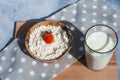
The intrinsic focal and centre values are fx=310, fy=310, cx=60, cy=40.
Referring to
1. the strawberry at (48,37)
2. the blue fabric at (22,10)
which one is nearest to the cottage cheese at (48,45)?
the strawberry at (48,37)

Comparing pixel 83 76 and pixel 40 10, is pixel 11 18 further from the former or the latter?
pixel 83 76

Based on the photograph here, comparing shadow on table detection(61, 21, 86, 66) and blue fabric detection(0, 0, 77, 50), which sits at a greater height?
blue fabric detection(0, 0, 77, 50)

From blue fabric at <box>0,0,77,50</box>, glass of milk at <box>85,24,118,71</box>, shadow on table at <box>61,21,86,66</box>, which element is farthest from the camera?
blue fabric at <box>0,0,77,50</box>

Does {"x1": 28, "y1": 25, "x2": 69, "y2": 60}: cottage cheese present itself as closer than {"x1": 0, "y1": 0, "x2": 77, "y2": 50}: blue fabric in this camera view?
Yes

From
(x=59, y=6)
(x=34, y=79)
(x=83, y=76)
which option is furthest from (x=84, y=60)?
(x=59, y=6)

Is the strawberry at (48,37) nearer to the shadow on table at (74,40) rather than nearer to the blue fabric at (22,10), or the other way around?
the shadow on table at (74,40)

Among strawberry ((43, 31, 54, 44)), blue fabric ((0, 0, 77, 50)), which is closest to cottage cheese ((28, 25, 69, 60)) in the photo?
strawberry ((43, 31, 54, 44))

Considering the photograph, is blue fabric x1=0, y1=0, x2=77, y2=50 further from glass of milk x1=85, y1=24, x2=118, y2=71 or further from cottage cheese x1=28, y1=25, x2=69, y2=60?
glass of milk x1=85, y1=24, x2=118, y2=71

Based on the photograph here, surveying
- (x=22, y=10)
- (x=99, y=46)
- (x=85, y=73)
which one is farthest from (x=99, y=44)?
(x=22, y=10)
